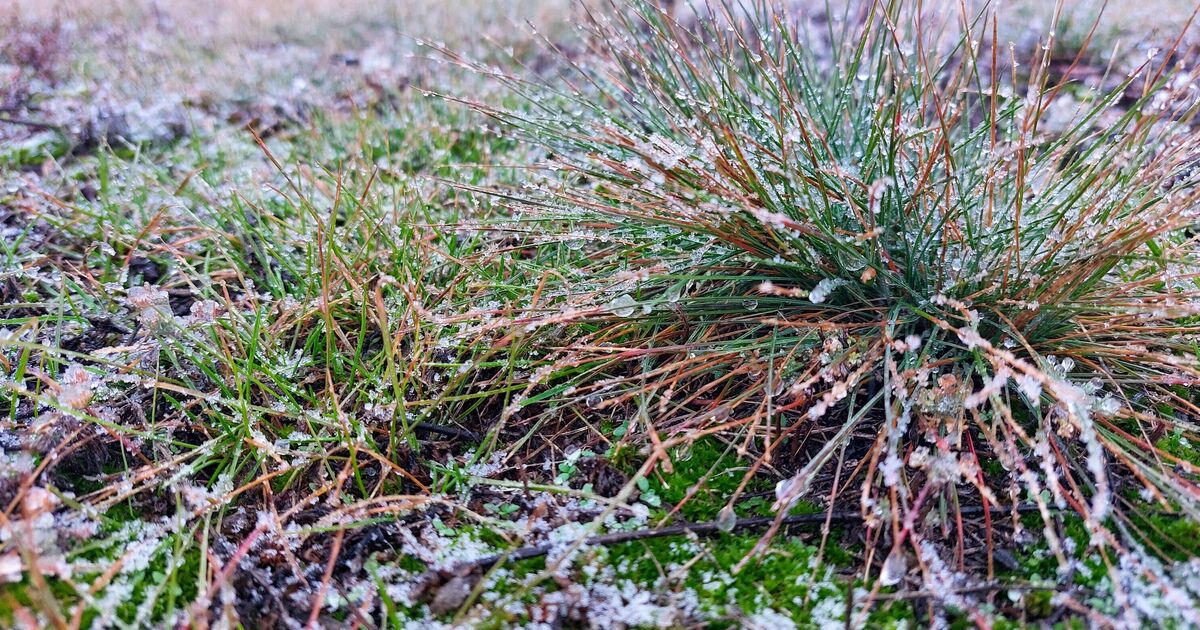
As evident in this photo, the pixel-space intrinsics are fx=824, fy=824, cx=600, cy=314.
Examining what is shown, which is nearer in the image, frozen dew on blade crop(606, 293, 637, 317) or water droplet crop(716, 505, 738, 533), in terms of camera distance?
water droplet crop(716, 505, 738, 533)

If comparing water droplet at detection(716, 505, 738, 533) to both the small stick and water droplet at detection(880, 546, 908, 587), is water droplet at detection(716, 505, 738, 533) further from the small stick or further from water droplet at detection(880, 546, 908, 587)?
water droplet at detection(880, 546, 908, 587)

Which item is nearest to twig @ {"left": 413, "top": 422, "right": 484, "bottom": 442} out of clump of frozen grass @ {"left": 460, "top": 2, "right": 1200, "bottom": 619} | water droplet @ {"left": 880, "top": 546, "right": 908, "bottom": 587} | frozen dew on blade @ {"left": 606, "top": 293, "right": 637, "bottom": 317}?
clump of frozen grass @ {"left": 460, "top": 2, "right": 1200, "bottom": 619}

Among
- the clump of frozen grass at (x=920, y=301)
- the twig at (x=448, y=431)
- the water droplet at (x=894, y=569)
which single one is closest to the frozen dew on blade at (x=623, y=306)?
the clump of frozen grass at (x=920, y=301)

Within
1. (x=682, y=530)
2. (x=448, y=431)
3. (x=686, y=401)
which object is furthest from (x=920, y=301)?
(x=448, y=431)

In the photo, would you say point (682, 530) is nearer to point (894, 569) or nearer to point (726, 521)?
point (726, 521)

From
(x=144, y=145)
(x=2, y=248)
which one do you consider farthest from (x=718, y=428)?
(x=144, y=145)

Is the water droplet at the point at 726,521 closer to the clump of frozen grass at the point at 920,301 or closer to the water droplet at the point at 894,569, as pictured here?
the clump of frozen grass at the point at 920,301
